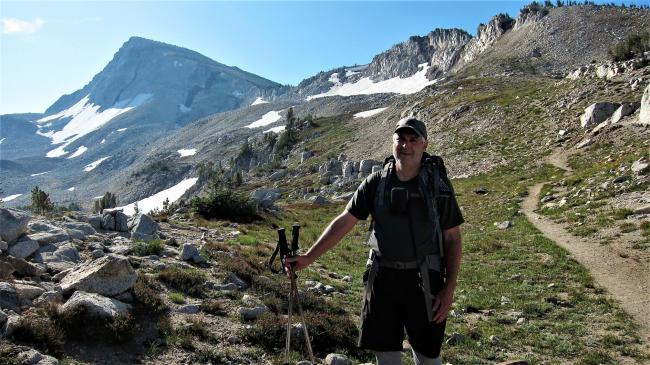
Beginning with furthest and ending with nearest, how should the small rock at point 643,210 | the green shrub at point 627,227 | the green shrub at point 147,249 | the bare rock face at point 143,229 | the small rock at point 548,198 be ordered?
1. the small rock at point 548,198
2. the small rock at point 643,210
3. the green shrub at point 627,227
4. the bare rock face at point 143,229
5. the green shrub at point 147,249

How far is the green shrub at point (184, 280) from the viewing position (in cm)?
1059

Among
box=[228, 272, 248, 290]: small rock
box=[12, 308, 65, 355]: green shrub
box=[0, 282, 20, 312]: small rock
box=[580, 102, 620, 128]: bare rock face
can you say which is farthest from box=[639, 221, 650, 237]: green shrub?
box=[580, 102, 620, 128]: bare rock face

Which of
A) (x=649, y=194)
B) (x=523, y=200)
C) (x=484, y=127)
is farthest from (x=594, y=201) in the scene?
(x=484, y=127)

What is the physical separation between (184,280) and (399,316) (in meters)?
7.24

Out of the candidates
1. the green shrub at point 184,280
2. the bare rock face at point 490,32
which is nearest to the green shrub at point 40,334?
the green shrub at point 184,280

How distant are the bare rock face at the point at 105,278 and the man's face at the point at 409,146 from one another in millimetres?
6538

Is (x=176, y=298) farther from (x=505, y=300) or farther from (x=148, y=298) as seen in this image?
(x=505, y=300)

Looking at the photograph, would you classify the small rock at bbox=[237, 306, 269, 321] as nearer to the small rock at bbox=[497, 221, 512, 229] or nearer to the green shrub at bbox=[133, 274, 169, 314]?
the green shrub at bbox=[133, 274, 169, 314]

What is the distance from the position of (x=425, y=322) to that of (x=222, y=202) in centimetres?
2614

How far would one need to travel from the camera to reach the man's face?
4.99 metres

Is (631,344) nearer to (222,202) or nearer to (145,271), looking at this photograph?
(145,271)

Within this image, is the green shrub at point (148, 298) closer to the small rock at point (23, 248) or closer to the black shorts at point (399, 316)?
the small rock at point (23, 248)

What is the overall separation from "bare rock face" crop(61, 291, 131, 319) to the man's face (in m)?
5.90

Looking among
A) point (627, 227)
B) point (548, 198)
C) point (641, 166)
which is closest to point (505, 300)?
point (627, 227)
